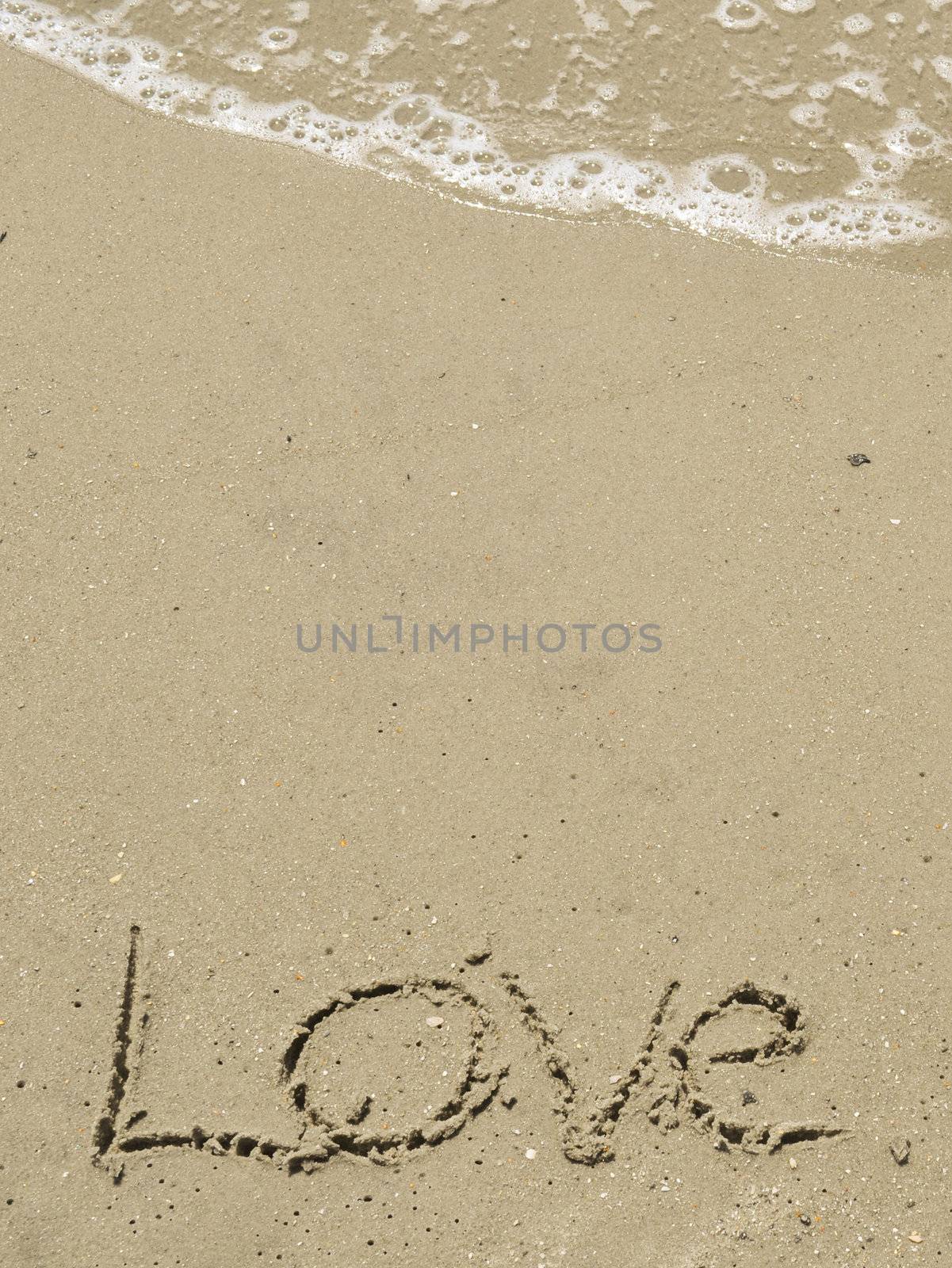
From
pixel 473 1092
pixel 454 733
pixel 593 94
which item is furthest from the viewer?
pixel 593 94

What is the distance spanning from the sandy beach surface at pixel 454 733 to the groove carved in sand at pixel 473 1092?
0.4 inches

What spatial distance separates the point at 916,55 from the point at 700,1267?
416cm

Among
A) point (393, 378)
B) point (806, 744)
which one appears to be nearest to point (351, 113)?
point (393, 378)

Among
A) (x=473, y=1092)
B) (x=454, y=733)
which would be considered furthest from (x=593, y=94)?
(x=473, y=1092)

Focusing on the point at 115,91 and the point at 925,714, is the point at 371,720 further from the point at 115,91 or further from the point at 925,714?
the point at 115,91

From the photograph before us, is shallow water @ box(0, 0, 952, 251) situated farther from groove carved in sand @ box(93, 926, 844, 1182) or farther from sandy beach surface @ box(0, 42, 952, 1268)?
groove carved in sand @ box(93, 926, 844, 1182)

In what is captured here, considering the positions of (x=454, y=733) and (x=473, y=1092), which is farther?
(x=454, y=733)

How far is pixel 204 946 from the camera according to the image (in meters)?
3.00

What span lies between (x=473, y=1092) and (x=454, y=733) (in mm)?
921

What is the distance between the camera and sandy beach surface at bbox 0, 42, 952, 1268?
2.82 metres

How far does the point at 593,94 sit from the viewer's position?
14.1 feet

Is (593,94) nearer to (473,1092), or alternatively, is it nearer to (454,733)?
(454,733)

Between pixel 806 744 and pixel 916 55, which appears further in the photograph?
pixel 916 55

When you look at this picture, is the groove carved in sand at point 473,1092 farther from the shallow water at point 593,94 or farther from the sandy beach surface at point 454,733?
the shallow water at point 593,94
